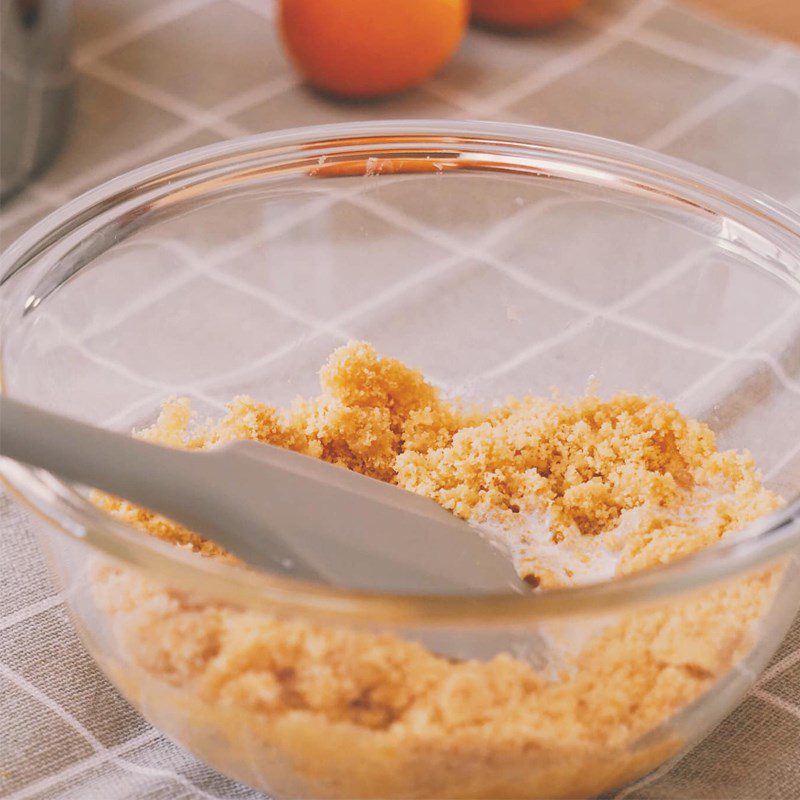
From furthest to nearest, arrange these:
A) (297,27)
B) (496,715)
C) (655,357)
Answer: (297,27)
(655,357)
(496,715)

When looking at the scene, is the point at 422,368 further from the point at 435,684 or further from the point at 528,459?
the point at 435,684

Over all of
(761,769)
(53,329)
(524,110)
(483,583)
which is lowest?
(761,769)

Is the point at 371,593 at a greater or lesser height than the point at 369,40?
lesser

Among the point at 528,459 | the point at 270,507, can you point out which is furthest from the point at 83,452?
the point at 528,459

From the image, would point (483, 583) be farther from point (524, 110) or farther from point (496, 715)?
point (524, 110)

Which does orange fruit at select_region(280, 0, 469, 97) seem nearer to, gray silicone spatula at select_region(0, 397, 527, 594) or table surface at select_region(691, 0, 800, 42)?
table surface at select_region(691, 0, 800, 42)

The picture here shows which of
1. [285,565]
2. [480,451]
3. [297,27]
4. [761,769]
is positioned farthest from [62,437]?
[297,27]

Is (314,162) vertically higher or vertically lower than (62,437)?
higher
